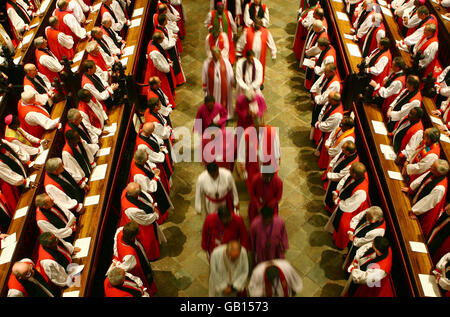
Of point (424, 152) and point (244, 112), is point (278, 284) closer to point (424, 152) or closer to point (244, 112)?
point (424, 152)

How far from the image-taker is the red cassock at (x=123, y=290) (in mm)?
4328

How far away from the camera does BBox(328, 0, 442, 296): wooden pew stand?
4645 millimetres

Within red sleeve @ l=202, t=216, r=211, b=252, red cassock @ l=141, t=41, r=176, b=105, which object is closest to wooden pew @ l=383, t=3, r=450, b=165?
red sleeve @ l=202, t=216, r=211, b=252

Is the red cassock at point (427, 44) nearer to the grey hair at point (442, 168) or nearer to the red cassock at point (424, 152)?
the red cassock at point (424, 152)

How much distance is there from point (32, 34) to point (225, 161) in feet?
16.8

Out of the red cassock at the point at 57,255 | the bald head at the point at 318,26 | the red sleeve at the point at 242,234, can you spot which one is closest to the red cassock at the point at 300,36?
the bald head at the point at 318,26

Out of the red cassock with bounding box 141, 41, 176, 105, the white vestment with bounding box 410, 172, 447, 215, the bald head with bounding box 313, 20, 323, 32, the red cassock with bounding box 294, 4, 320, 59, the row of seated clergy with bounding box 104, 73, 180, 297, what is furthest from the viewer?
the red cassock with bounding box 294, 4, 320, 59

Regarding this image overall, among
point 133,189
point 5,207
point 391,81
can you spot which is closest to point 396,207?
point 391,81

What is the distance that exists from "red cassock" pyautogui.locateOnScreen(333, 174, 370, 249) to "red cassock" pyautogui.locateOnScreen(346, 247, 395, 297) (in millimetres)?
849

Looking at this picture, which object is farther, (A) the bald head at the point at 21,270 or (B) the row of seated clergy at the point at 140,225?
(B) the row of seated clergy at the point at 140,225

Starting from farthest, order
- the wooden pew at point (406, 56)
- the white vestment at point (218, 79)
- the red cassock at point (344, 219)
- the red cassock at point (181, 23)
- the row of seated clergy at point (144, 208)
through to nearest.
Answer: the red cassock at point (181, 23) < the white vestment at point (218, 79) < the wooden pew at point (406, 56) < the red cassock at point (344, 219) < the row of seated clergy at point (144, 208)

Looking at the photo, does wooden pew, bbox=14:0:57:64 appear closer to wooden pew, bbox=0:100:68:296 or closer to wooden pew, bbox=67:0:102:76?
wooden pew, bbox=67:0:102:76

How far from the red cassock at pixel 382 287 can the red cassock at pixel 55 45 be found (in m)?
6.84

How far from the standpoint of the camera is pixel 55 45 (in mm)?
7648
